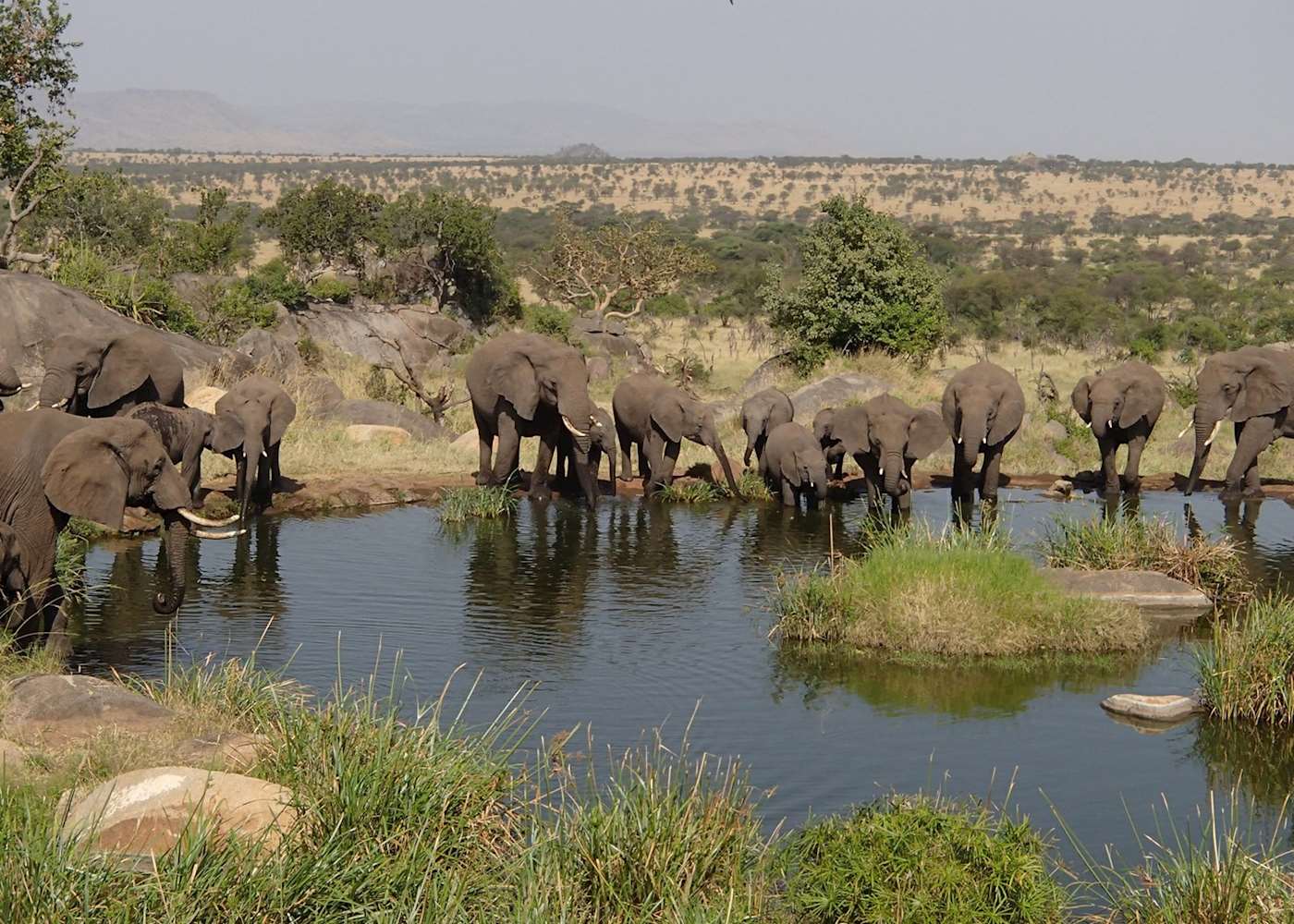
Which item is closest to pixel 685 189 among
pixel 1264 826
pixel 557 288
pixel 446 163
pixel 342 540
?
pixel 446 163

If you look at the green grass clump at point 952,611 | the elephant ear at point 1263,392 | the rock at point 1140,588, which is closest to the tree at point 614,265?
the elephant ear at point 1263,392

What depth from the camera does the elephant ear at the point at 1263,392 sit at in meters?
23.4

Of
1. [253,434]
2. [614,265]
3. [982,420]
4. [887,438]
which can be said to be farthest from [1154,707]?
[614,265]

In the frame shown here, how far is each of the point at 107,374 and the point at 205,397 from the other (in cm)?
567

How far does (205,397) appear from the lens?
81.0 ft

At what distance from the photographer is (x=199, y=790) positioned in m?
8.07

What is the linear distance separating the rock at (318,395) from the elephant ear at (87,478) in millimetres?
14297

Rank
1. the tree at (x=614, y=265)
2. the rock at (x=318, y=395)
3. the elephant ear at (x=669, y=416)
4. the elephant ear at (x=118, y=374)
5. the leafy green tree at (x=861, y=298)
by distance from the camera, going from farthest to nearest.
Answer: the tree at (x=614, y=265) < the leafy green tree at (x=861, y=298) < the rock at (x=318, y=395) < the elephant ear at (x=669, y=416) < the elephant ear at (x=118, y=374)

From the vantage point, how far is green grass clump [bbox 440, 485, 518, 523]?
2062cm

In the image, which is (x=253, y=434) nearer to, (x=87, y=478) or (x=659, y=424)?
(x=659, y=424)

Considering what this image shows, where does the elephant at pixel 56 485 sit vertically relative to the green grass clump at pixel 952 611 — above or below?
above

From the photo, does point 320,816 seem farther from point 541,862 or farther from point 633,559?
point 633,559

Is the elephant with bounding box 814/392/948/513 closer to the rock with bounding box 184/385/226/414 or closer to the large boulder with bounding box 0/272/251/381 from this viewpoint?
the rock with bounding box 184/385/226/414

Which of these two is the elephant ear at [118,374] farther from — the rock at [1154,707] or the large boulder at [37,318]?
the rock at [1154,707]
